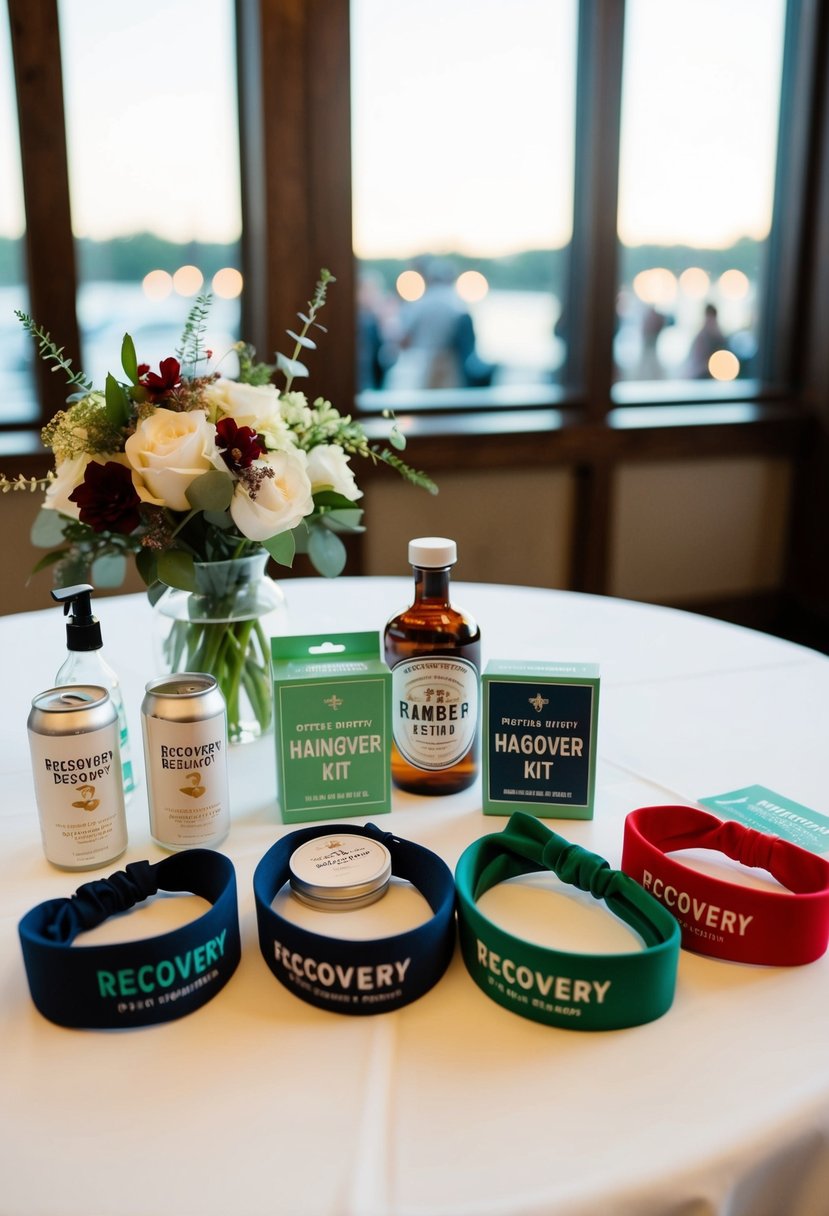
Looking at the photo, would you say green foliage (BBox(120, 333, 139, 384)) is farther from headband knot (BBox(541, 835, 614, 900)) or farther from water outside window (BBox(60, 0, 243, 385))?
water outside window (BBox(60, 0, 243, 385))

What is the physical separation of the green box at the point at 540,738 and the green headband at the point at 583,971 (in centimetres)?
18

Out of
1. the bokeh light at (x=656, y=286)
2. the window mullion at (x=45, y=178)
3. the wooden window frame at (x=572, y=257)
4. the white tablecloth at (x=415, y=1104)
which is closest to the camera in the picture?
the white tablecloth at (x=415, y=1104)

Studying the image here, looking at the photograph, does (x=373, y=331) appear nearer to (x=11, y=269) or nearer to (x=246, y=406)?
(x=11, y=269)

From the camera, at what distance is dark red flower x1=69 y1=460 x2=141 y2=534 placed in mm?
959

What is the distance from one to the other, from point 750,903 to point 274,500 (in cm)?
54

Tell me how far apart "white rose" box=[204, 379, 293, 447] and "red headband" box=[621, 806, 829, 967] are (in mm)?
503

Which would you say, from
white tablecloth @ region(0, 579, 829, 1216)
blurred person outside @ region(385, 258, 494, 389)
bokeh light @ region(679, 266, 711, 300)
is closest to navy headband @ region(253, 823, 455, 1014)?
white tablecloth @ region(0, 579, 829, 1216)

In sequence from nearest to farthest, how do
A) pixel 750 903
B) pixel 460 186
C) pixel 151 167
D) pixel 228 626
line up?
pixel 750 903 → pixel 228 626 → pixel 151 167 → pixel 460 186

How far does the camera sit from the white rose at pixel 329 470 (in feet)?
3.52

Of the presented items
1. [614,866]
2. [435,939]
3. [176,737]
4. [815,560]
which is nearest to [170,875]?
[176,737]

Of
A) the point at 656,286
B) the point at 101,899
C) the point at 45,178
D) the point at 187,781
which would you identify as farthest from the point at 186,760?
the point at 656,286

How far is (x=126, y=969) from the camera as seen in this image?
706mm

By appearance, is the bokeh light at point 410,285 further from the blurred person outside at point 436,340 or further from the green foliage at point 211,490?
the green foliage at point 211,490

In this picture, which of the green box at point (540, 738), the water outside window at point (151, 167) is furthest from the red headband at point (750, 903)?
the water outside window at point (151, 167)
